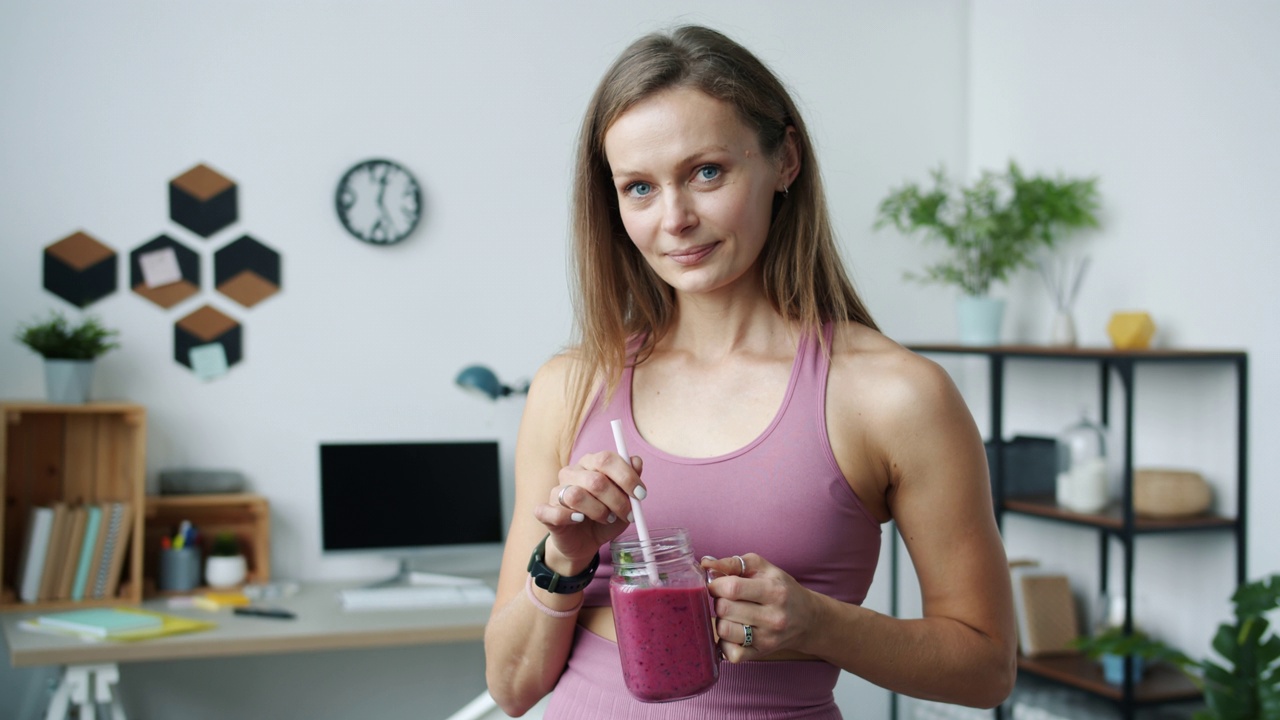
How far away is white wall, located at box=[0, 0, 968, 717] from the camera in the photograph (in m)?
3.12

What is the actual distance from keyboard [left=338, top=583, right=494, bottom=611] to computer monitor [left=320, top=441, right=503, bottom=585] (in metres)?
0.14

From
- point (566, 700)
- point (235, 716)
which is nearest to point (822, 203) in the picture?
point (566, 700)

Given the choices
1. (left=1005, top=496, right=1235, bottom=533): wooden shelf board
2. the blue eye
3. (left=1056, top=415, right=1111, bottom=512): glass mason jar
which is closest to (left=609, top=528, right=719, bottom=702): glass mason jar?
the blue eye

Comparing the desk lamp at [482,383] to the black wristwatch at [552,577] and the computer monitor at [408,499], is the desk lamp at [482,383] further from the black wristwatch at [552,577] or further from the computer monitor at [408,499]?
the black wristwatch at [552,577]

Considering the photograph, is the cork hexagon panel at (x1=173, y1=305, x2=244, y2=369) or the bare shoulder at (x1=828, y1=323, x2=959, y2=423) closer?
the bare shoulder at (x1=828, y1=323, x2=959, y2=423)

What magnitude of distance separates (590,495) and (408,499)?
2.39 metres

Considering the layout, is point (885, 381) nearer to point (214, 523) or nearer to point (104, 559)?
point (104, 559)

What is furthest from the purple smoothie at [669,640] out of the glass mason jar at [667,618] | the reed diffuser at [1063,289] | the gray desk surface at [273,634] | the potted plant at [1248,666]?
the reed diffuser at [1063,289]

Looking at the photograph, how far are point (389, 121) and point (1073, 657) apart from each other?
2.58 meters

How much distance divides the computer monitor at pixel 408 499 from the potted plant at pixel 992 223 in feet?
5.19

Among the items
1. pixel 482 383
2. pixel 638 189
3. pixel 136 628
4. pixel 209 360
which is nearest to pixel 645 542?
pixel 638 189

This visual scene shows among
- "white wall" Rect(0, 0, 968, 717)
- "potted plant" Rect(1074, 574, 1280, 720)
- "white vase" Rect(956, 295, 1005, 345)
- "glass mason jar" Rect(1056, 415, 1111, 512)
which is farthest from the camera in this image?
"white vase" Rect(956, 295, 1005, 345)

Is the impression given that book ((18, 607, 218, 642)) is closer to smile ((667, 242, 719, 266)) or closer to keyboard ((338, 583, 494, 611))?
keyboard ((338, 583, 494, 611))

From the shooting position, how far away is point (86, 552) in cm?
295
